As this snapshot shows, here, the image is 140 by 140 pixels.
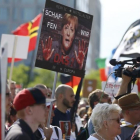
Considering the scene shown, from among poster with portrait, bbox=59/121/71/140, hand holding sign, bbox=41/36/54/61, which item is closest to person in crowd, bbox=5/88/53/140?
hand holding sign, bbox=41/36/54/61

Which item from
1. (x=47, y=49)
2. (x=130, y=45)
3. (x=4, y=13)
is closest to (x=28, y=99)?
(x=47, y=49)

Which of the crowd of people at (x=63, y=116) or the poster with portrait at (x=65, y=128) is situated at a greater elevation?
the crowd of people at (x=63, y=116)

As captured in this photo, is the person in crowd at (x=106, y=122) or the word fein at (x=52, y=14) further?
the word fein at (x=52, y=14)

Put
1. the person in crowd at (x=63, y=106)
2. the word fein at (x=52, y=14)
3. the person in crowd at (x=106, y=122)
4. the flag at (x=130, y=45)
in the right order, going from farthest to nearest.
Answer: the flag at (x=130, y=45) < the person in crowd at (x=63, y=106) < the word fein at (x=52, y=14) < the person in crowd at (x=106, y=122)

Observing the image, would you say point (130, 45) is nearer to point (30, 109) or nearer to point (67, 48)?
point (67, 48)

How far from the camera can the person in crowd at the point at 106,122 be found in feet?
18.8

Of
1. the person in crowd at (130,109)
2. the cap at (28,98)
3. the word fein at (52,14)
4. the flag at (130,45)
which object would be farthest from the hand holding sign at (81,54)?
the cap at (28,98)

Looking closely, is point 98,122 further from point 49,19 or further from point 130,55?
point 130,55

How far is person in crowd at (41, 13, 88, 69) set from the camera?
22.8 feet

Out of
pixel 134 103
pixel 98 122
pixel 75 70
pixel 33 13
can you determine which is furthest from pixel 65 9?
pixel 33 13

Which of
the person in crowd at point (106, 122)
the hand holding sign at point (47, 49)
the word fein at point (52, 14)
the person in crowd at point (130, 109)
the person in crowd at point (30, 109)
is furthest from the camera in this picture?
the word fein at point (52, 14)

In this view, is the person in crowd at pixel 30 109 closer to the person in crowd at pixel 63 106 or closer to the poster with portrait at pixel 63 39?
the poster with portrait at pixel 63 39

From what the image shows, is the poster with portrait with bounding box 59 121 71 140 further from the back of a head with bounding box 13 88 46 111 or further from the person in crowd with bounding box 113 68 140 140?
the back of a head with bounding box 13 88 46 111

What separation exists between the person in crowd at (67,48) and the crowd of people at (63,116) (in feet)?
1.58
